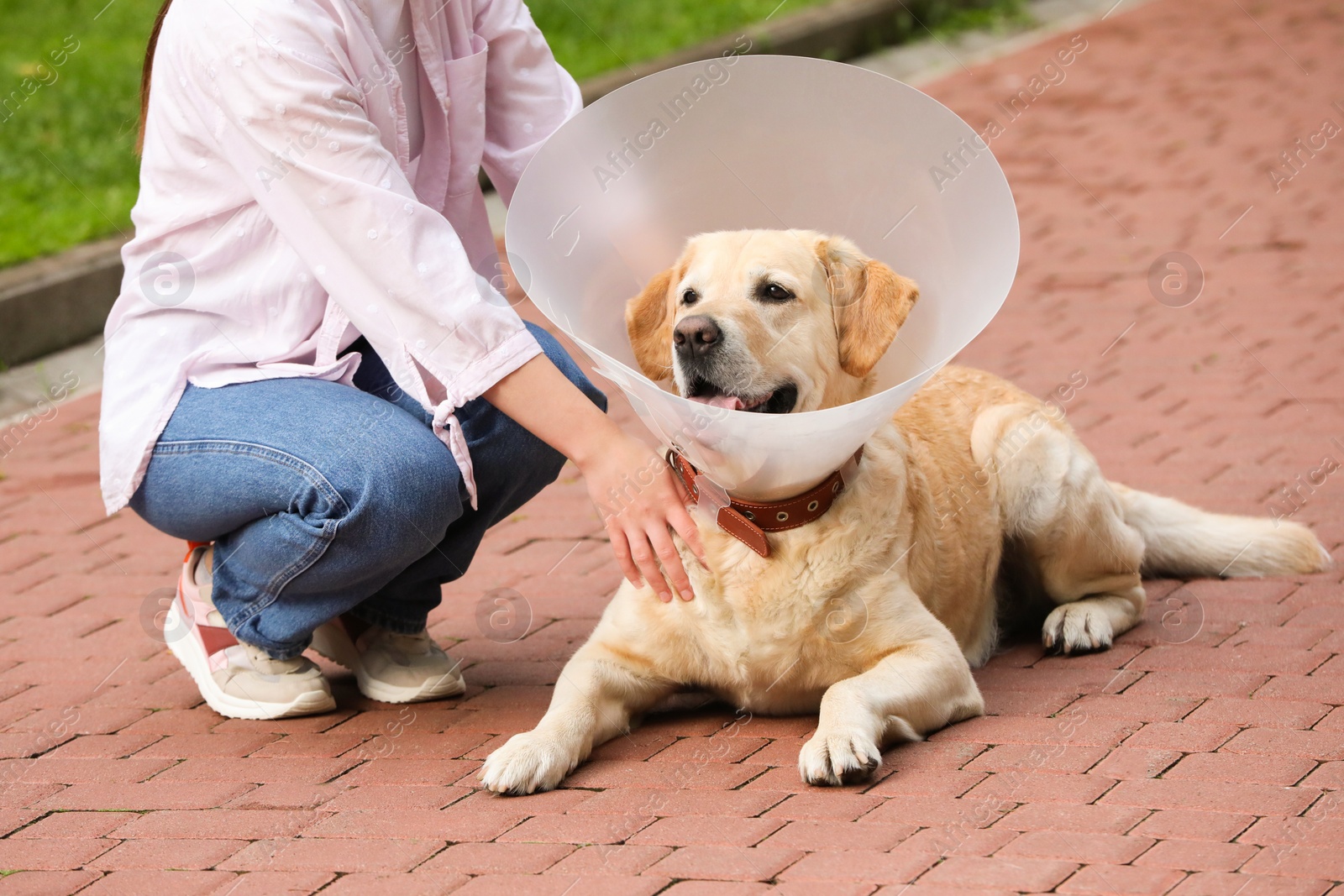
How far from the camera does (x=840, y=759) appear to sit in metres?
2.82

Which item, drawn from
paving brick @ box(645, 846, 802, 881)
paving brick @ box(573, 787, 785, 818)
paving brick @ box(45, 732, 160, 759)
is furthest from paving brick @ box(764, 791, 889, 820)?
paving brick @ box(45, 732, 160, 759)

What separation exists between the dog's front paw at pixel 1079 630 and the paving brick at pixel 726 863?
1372 mm

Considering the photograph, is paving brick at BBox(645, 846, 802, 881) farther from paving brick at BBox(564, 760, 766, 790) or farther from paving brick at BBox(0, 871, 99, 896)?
paving brick at BBox(0, 871, 99, 896)

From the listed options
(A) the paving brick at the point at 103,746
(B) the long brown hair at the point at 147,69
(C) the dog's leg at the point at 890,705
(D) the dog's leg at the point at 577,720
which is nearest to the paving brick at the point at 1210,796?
(C) the dog's leg at the point at 890,705

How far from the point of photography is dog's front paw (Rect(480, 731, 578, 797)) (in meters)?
2.90

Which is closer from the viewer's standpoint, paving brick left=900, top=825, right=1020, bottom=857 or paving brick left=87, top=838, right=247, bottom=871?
paving brick left=900, top=825, right=1020, bottom=857

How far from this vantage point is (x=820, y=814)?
2.73 metres

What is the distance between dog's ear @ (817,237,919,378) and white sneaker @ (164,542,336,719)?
152 centimetres

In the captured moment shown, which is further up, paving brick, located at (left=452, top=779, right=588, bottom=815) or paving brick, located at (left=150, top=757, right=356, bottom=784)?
paving brick, located at (left=150, top=757, right=356, bottom=784)

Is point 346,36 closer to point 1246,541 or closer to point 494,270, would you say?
point 494,270

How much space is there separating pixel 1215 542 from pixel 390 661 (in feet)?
7.65

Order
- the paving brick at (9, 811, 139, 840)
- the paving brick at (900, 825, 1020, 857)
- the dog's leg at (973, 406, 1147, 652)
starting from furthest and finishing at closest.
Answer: the dog's leg at (973, 406, 1147, 652)
the paving brick at (9, 811, 139, 840)
the paving brick at (900, 825, 1020, 857)

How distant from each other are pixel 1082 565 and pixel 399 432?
6.09ft

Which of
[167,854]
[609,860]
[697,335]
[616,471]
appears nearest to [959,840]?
[609,860]
